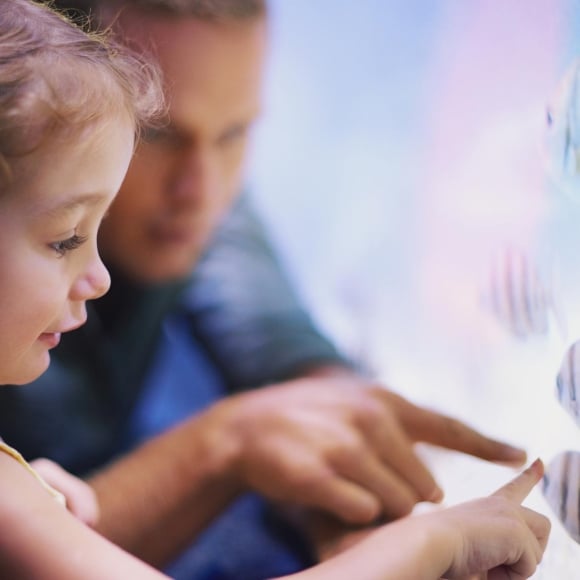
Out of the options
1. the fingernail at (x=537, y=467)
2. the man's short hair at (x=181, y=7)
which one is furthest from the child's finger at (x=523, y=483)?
the man's short hair at (x=181, y=7)

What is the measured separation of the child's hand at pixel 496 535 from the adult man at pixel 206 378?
0.06 meters

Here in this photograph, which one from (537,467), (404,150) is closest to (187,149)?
(404,150)

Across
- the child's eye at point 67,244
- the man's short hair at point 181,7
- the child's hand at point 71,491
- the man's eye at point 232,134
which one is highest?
the man's short hair at point 181,7

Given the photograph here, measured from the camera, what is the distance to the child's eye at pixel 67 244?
13.4 inches

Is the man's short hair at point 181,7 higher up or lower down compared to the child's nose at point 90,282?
higher up

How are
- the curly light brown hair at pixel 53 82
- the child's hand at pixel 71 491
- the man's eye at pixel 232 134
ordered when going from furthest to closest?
the man's eye at pixel 232 134 < the child's hand at pixel 71 491 < the curly light brown hair at pixel 53 82

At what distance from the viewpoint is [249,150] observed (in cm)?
71

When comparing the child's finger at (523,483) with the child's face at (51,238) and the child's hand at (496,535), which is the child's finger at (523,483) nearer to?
the child's hand at (496,535)

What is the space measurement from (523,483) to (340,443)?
0.18 metres

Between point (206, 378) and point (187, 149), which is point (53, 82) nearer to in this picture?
point (187, 149)

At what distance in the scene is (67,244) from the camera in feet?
1.13

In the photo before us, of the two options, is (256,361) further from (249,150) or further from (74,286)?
(74,286)

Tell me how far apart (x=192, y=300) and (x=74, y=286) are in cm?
40

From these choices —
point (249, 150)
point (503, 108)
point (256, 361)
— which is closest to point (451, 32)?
point (503, 108)
